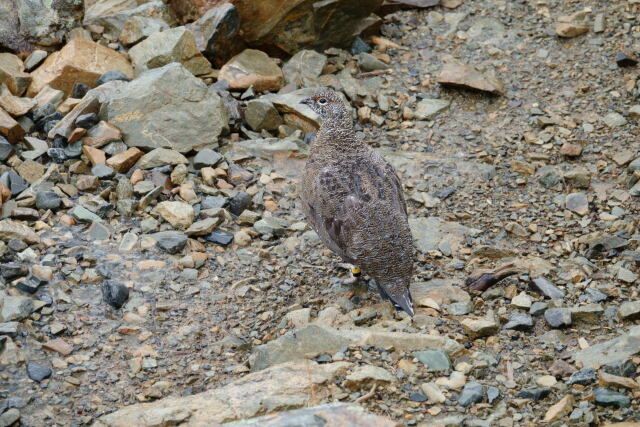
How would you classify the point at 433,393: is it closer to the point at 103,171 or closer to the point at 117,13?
the point at 103,171

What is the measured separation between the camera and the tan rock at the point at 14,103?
27.4 feet

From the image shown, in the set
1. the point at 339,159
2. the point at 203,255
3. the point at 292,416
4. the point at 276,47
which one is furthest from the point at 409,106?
the point at 292,416

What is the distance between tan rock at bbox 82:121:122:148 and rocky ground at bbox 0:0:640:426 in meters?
0.05

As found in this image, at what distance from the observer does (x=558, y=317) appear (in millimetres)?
5934

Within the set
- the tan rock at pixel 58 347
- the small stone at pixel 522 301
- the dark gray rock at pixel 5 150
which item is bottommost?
the small stone at pixel 522 301

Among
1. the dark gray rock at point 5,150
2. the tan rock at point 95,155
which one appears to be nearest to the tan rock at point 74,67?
the dark gray rock at point 5,150

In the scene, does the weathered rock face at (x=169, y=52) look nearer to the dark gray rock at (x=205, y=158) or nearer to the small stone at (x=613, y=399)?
the dark gray rock at (x=205, y=158)

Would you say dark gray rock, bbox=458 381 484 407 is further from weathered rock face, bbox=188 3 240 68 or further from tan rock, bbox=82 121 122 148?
weathered rock face, bbox=188 3 240 68

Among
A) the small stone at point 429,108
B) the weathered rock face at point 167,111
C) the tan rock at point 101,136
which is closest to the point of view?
the tan rock at point 101,136

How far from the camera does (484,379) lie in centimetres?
535

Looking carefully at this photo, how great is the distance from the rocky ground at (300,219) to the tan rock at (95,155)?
2 centimetres

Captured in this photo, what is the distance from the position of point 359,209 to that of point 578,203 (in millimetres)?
2632

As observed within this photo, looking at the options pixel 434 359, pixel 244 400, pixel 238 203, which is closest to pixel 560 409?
pixel 434 359

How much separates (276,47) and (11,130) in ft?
11.3
